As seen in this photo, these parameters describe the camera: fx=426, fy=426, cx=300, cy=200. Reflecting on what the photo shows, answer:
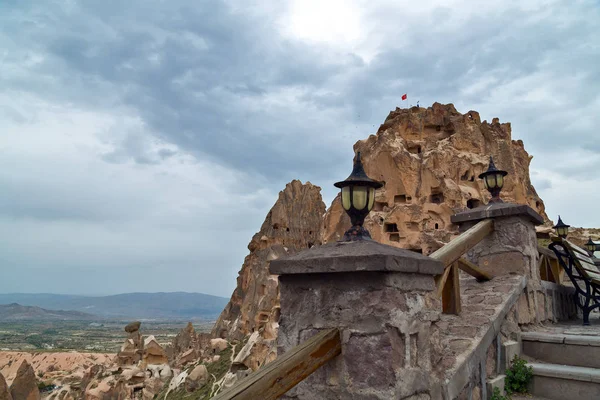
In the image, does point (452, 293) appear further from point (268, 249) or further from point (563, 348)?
point (268, 249)

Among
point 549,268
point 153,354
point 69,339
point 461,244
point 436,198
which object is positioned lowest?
point 69,339

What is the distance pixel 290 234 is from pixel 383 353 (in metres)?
43.3

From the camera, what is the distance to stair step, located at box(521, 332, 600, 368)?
3.62 metres

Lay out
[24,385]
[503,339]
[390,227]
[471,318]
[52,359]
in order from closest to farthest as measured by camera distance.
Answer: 1. [471,318]
2. [503,339]
3. [24,385]
4. [390,227]
5. [52,359]

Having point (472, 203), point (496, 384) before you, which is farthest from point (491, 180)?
point (472, 203)

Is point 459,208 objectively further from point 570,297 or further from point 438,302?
point 438,302

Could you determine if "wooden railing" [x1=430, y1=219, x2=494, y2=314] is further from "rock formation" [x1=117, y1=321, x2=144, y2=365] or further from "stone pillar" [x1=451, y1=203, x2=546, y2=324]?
"rock formation" [x1=117, y1=321, x2=144, y2=365]

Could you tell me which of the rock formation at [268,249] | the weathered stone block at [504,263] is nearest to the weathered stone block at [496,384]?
the weathered stone block at [504,263]

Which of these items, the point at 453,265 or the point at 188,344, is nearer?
the point at 453,265

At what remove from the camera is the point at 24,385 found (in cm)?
1636

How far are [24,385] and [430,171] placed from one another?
83.2ft

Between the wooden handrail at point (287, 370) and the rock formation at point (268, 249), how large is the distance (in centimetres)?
3226

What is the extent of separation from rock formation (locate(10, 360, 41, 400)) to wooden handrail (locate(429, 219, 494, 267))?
18.1 m

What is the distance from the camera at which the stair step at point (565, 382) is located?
320cm
